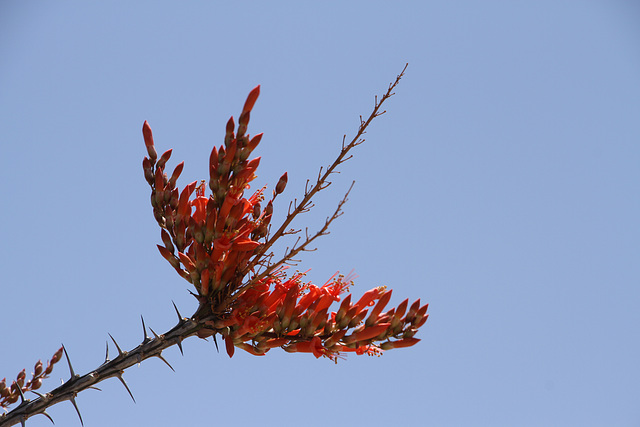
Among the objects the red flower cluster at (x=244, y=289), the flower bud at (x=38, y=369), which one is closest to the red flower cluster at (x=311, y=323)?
the red flower cluster at (x=244, y=289)

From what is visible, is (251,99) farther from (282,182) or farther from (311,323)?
(311,323)

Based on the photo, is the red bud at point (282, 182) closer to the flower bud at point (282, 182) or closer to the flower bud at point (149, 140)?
the flower bud at point (282, 182)

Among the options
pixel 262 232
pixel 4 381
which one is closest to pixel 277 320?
pixel 262 232

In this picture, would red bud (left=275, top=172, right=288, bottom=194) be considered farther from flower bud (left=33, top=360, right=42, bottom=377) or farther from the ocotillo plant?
flower bud (left=33, top=360, right=42, bottom=377)

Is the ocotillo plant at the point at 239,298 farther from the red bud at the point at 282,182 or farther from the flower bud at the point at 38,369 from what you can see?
the flower bud at the point at 38,369

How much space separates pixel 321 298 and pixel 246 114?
1.23 meters

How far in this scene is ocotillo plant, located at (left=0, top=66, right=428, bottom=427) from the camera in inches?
157

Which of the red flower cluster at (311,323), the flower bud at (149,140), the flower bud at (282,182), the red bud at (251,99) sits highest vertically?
the flower bud at (149,140)

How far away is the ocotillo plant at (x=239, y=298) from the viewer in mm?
3982

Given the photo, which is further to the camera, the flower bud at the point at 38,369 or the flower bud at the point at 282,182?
the flower bud at the point at 38,369

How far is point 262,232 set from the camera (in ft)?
13.9

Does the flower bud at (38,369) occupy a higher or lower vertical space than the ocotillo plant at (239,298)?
higher

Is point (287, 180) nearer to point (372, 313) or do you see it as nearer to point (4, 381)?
point (372, 313)

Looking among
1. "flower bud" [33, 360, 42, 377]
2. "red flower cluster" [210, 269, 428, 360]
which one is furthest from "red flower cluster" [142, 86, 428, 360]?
"flower bud" [33, 360, 42, 377]
